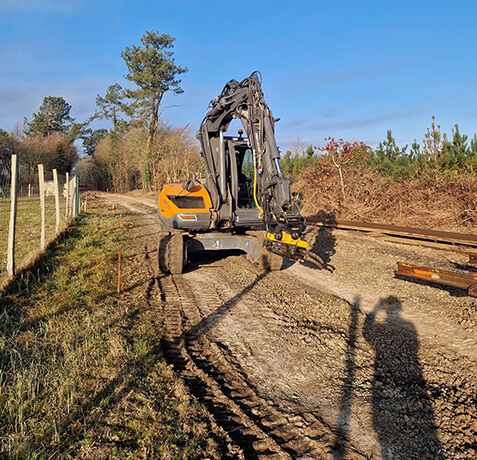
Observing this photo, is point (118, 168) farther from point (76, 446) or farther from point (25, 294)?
point (76, 446)

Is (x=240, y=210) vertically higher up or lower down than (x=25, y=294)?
higher up

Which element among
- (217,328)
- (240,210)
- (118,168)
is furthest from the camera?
(118,168)

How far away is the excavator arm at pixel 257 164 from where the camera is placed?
624 centimetres

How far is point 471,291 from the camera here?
524 centimetres

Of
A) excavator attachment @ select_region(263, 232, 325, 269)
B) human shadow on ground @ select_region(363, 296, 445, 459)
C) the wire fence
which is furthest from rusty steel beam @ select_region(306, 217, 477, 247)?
the wire fence

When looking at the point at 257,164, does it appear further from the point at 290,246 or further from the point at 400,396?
the point at 400,396

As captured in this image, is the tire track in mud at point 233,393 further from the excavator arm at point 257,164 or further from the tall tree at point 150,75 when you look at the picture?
the tall tree at point 150,75

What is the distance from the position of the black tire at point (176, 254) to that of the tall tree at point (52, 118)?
211 ft

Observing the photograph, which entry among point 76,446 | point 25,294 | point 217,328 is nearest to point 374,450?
point 76,446

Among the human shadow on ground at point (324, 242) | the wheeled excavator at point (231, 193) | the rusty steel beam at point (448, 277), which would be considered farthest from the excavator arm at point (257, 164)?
the rusty steel beam at point (448, 277)

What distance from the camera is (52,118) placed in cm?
6381

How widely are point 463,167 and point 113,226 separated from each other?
13763 millimetres

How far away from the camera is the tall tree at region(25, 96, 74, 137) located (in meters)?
61.7

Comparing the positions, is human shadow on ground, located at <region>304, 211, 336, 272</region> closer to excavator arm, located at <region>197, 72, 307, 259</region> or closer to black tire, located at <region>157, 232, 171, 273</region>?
excavator arm, located at <region>197, 72, 307, 259</region>
